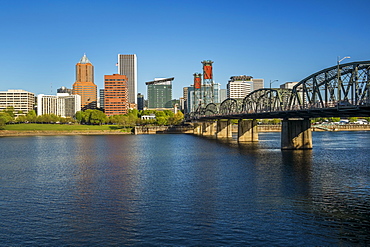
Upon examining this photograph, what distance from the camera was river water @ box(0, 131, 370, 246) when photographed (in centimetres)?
2833

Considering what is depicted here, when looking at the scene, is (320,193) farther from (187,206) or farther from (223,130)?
(223,130)

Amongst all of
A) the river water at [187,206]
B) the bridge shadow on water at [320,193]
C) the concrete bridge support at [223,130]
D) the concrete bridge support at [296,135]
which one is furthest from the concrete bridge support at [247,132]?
the river water at [187,206]

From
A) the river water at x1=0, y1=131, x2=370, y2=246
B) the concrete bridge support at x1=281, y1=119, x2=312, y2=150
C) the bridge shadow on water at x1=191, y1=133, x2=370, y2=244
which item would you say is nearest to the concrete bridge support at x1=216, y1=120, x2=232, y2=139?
the concrete bridge support at x1=281, y1=119, x2=312, y2=150

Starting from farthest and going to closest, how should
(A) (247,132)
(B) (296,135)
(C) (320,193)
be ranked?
1. (A) (247,132)
2. (B) (296,135)
3. (C) (320,193)

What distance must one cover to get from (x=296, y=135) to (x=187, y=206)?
207ft

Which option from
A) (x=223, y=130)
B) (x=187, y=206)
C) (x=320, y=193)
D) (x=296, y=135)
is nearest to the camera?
(x=187, y=206)

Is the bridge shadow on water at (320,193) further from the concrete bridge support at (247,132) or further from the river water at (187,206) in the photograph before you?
the concrete bridge support at (247,132)

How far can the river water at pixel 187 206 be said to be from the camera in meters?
28.3

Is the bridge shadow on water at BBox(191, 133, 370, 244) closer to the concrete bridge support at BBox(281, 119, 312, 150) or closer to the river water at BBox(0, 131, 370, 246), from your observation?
the river water at BBox(0, 131, 370, 246)

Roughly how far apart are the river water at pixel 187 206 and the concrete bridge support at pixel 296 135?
31401mm

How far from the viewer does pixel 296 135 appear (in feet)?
308

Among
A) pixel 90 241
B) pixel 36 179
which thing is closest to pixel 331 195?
pixel 90 241

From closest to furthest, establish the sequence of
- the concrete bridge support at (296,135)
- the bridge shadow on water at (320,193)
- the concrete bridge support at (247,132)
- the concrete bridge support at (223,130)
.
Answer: the bridge shadow on water at (320,193) < the concrete bridge support at (296,135) < the concrete bridge support at (247,132) < the concrete bridge support at (223,130)

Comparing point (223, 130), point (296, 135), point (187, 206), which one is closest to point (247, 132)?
point (223, 130)
